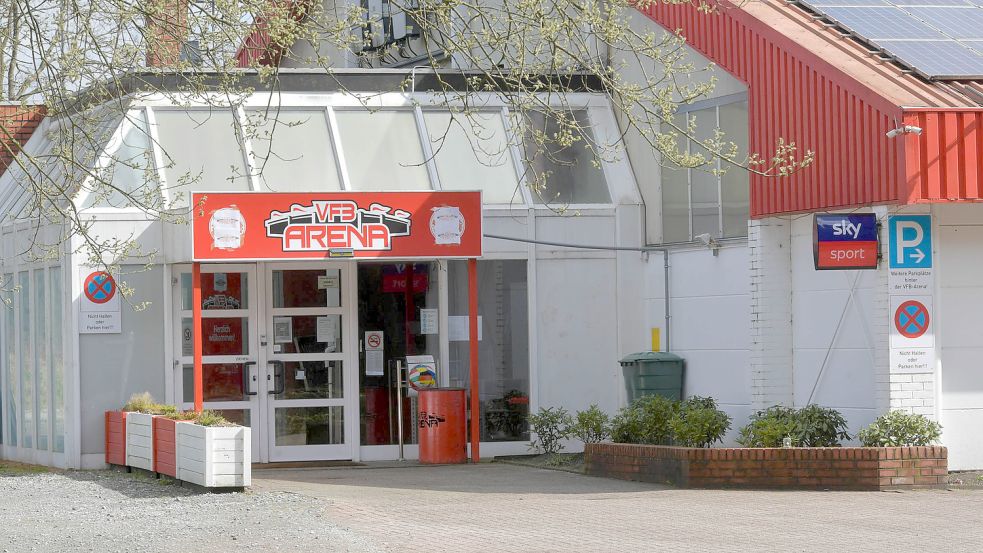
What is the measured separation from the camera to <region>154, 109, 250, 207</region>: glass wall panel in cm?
1777

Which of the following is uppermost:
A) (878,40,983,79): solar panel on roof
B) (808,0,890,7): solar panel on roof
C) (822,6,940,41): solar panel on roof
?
(808,0,890,7): solar panel on roof

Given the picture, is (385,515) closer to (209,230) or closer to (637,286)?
(209,230)

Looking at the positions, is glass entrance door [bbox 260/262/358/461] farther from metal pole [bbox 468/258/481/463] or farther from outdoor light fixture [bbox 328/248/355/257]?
metal pole [bbox 468/258/481/463]

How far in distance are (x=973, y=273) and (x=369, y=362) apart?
24.0 ft

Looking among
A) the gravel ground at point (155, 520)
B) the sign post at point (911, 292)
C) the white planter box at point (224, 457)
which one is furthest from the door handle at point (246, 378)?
the sign post at point (911, 292)

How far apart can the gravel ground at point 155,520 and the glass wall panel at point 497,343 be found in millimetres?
4530

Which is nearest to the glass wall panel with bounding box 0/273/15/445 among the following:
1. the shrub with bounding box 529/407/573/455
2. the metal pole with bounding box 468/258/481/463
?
the metal pole with bounding box 468/258/481/463

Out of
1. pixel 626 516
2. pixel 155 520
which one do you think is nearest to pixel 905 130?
pixel 626 516

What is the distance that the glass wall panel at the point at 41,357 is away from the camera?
1839cm

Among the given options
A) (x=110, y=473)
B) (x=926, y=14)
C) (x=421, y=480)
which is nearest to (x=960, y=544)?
(x=421, y=480)

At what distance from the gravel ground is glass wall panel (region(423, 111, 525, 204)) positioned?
5.51m

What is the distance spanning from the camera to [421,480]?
622 inches

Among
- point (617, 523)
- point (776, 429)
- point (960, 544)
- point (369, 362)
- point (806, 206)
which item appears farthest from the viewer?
point (369, 362)

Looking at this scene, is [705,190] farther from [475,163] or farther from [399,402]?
[399,402]
